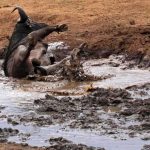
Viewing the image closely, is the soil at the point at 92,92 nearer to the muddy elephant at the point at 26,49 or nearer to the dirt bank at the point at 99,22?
the dirt bank at the point at 99,22

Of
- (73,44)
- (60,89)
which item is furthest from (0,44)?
(60,89)

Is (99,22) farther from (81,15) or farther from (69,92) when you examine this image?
(69,92)

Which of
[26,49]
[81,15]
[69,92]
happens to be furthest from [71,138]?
[81,15]

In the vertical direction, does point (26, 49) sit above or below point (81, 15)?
above

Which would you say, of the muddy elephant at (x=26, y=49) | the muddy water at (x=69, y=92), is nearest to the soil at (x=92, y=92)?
the muddy water at (x=69, y=92)

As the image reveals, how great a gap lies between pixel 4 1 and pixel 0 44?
18.5 feet

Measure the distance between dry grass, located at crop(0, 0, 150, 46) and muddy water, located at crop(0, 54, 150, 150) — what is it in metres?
2.41

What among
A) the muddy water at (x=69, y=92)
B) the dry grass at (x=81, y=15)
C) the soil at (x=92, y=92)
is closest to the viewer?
the muddy water at (x=69, y=92)

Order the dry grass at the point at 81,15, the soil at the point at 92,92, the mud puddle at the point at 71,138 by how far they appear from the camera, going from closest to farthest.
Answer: the mud puddle at the point at 71,138
the soil at the point at 92,92
the dry grass at the point at 81,15

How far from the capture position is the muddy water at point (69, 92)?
293 inches

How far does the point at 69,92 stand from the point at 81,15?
704 cm

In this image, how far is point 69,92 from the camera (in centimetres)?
1037

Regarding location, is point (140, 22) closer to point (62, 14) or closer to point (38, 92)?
point (62, 14)

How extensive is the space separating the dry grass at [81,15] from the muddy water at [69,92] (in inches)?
95.1
